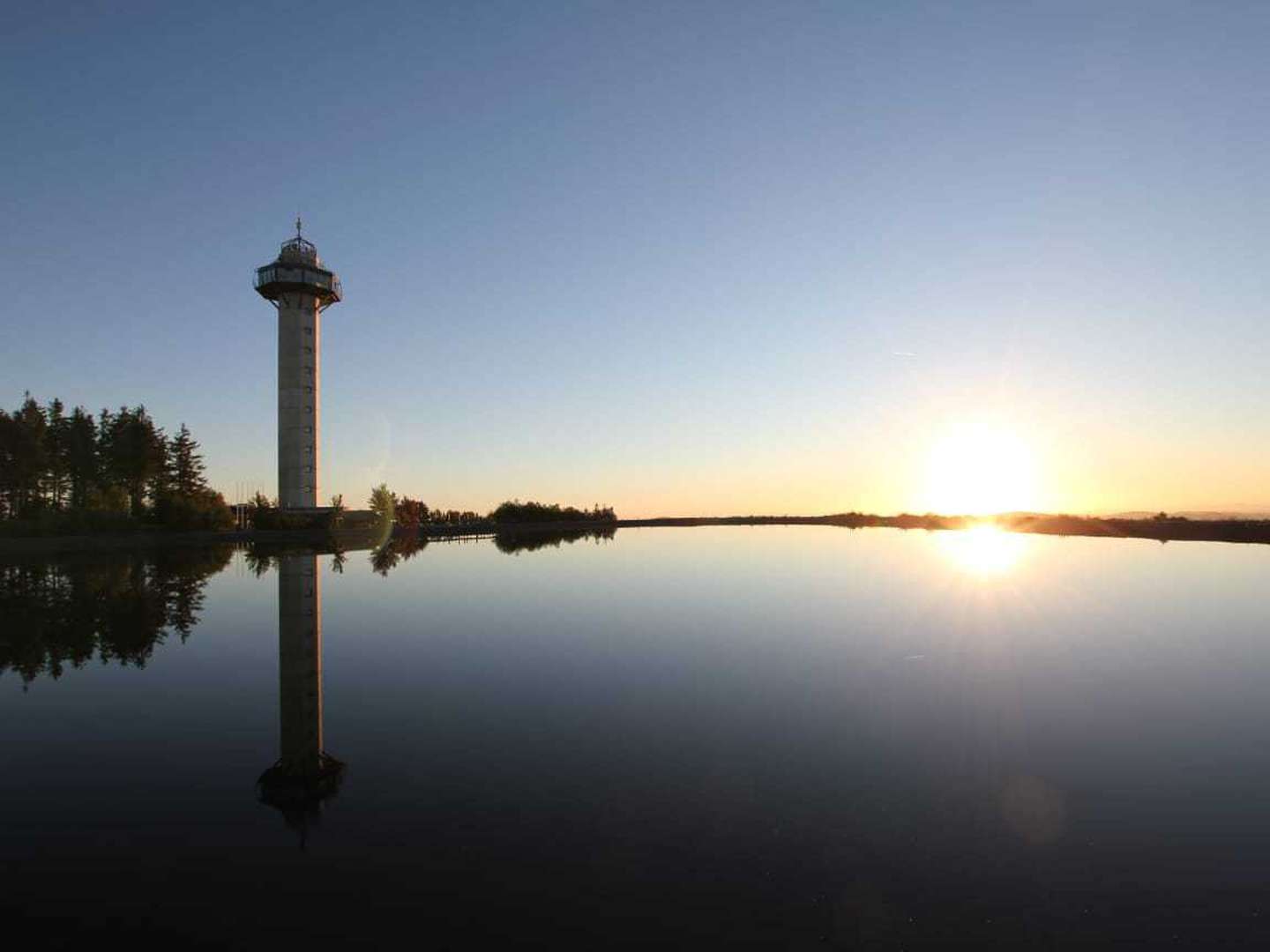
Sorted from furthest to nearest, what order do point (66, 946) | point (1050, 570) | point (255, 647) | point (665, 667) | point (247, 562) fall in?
point (247, 562)
point (1050, 570)
point (255, 647)
point (665, 667)
point (66, 946)

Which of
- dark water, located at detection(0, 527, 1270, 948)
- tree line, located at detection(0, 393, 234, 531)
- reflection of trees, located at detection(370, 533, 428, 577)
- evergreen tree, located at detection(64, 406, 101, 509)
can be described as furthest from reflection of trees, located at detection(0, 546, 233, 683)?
evergreen tree, located at detection(64, 406, 101, 509)

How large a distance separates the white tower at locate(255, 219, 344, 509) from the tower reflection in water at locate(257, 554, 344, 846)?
58475 mm

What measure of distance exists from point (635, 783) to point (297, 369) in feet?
260

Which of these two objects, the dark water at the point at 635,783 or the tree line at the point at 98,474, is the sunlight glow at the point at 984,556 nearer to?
the dark water at the point at 635,783

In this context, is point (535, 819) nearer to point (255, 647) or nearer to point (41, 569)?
point (255, 647)

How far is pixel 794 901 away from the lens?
20.1 ft

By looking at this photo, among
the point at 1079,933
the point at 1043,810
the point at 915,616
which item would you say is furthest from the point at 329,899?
the point at 915,616

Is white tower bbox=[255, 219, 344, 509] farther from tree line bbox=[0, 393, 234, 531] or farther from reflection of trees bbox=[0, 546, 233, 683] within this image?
reflection of trees bbox=[0, 546, 233, 683]

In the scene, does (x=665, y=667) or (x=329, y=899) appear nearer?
(x=329, y=899)

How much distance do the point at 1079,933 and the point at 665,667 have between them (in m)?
10.6

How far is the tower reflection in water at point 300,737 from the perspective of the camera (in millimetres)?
8430

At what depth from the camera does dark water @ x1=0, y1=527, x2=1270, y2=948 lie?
599 centimetres

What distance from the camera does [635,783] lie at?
8.98m

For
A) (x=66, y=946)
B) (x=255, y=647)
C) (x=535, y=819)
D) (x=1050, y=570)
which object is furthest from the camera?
(x=1050, y=570)
